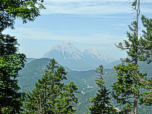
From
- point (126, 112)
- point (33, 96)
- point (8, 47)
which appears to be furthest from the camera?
point (33, 96)

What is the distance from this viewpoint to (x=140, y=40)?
17469 millimetres

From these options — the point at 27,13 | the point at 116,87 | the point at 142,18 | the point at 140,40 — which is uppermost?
the point at 142,18

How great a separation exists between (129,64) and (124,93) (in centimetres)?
386

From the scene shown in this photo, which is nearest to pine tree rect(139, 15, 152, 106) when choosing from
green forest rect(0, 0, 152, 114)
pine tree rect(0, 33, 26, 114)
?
green forest rect(0, 0, 152, 114)

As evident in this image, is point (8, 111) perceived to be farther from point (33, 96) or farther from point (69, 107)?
point (33, 96)

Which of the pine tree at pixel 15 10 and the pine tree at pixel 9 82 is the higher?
the pine tree at pixel 15 10

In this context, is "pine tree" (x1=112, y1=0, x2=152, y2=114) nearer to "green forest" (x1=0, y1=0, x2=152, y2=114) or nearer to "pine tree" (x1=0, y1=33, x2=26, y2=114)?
"green forest" (x1=0, y1=0, x2=152, y2=114)

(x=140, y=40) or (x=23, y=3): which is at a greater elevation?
(x=140, y=40)

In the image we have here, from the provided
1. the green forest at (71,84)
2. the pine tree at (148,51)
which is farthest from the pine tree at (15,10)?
the pine tree at (148,51)

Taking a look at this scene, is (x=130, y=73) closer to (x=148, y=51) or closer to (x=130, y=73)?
(x=130, y=73)

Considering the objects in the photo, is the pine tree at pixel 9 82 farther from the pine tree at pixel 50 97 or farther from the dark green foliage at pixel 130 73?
the dark green foliage at pixel 130 73

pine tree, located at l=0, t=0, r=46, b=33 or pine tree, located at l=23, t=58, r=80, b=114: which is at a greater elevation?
pine tree, located at l=0, t=0, r=46, b=33

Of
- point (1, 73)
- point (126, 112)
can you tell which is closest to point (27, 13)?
point (1, 73)

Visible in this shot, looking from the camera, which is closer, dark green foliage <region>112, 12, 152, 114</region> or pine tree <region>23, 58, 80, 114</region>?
dark green foliage <region>112, 12, 152, 114</region>
